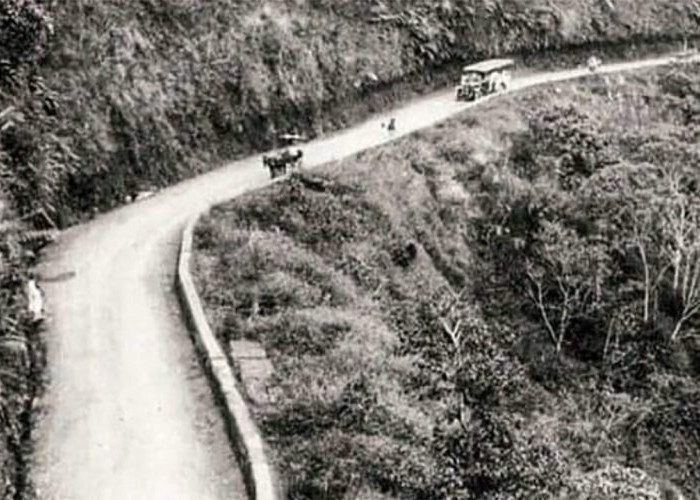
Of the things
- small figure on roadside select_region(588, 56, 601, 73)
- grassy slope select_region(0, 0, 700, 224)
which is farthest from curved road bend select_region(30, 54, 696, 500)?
small figure on roadside select_region(588, 56, 601, 73)

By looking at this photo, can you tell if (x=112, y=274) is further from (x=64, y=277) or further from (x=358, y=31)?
(x=358, y=31)

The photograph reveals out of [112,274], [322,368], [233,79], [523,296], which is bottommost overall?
[523,296]

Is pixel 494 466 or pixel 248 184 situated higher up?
pixel 248 184

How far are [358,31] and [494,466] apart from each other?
24.2 m

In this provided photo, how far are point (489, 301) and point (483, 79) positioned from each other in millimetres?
10895

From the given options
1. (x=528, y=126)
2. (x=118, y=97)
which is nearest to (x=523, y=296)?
(x=528, y=126)

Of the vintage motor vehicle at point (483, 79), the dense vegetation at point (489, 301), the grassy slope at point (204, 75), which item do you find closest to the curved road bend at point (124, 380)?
the dense vegetation at point (489, 301)

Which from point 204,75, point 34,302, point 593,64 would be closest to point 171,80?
point 204,75

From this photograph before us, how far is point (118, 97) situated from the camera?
28859mm

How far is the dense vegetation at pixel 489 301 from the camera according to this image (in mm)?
16500

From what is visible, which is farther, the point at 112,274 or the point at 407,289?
the point at 407,289

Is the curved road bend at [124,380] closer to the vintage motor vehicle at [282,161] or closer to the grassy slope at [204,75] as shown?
the grassy slope at [204,75]

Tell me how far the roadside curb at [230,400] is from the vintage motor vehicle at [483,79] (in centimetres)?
1942

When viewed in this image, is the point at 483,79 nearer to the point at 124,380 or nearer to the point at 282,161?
the point at 282,161
